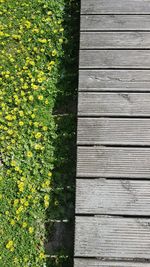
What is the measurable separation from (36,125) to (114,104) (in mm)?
688

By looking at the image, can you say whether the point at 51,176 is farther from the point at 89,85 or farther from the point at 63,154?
the point at 89,85

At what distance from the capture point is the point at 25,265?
2.73 m

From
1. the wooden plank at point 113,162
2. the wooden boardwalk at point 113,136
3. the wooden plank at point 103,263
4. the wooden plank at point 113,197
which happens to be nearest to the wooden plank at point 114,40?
the wooden boardwalk at point 113,136

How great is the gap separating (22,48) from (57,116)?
829mm

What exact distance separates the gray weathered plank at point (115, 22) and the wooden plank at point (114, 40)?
61 mm

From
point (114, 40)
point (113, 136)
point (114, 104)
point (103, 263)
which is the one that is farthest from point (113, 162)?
point (114, 40)

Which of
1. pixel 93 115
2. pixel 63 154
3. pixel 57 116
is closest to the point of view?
pixel 93 115

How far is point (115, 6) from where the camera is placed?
12.2ft

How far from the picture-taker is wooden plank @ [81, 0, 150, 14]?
12.0ft

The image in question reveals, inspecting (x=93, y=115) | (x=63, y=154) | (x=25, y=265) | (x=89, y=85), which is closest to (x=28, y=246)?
(x=25, y=265)

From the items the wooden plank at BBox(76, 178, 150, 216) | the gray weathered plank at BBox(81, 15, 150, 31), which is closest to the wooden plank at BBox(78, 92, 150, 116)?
the wooden plank at BBox(76, 178, 150, 216)

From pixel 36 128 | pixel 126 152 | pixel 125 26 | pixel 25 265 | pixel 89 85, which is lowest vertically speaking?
pixel 25 265

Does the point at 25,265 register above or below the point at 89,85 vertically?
below

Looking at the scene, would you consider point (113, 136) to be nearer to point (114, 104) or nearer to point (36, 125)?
point (114, 104)
